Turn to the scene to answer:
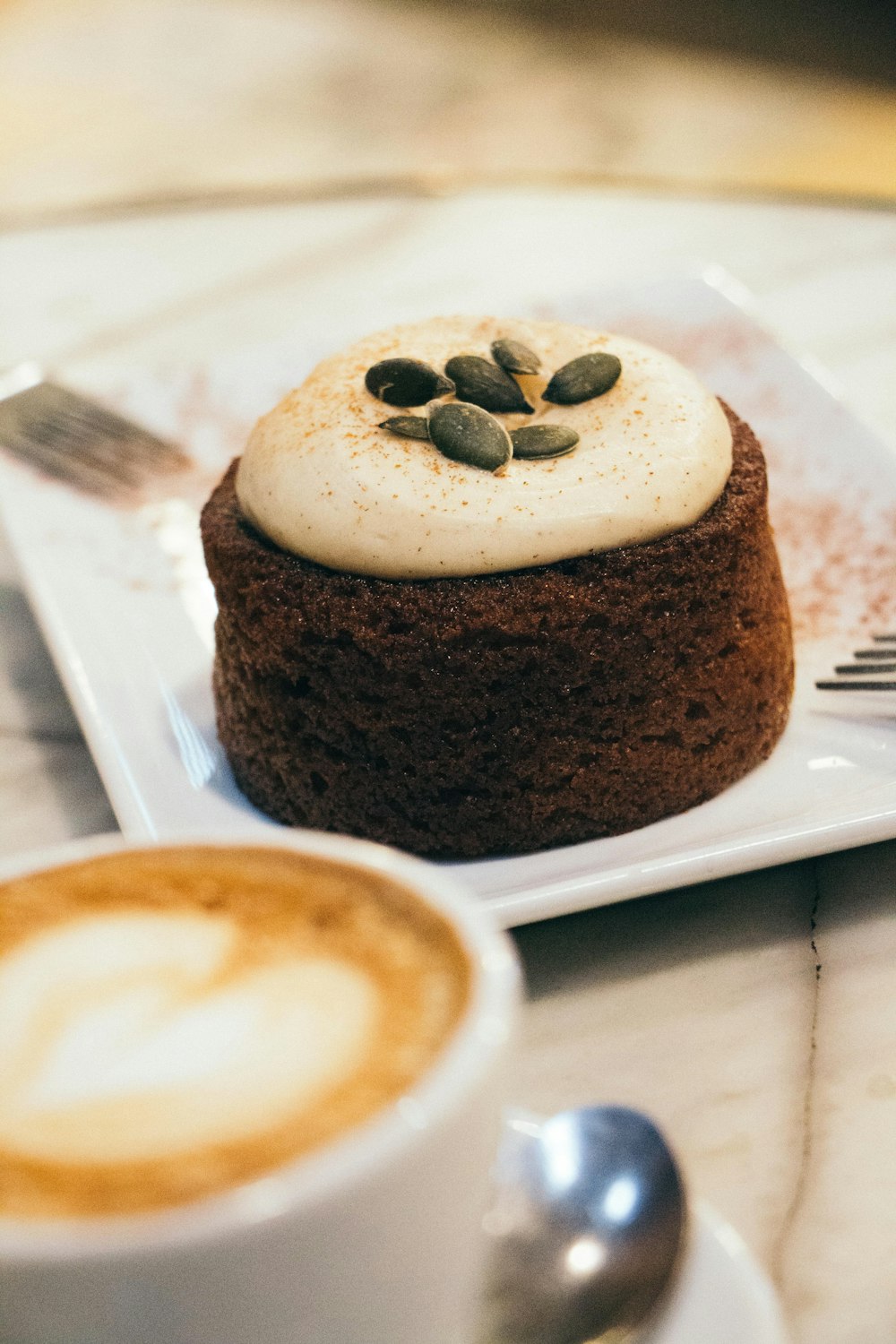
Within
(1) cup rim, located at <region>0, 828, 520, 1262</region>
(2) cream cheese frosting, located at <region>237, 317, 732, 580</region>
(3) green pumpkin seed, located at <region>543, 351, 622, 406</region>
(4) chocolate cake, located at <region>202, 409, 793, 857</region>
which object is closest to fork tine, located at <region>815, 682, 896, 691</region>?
(4) chocolate cake, located at <region>202, 409, 793, 857</region>

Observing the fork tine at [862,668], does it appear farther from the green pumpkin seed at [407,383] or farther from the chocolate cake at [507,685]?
the green pumpkin seed at [407,383]

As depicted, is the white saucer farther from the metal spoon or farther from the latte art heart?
the latte art heart

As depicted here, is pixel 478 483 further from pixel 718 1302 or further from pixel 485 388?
pixel 718 1302

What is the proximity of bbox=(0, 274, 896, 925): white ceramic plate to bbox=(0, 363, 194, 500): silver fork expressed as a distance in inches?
1.5

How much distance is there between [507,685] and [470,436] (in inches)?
9.9

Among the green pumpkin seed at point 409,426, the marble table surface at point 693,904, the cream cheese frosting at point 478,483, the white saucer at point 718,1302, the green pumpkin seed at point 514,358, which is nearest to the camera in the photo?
the white saucer at point 718,1302

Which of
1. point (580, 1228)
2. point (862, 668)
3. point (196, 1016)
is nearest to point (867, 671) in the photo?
point (862, 668)

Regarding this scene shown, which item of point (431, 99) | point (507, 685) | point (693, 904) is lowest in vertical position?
point (431, 99)

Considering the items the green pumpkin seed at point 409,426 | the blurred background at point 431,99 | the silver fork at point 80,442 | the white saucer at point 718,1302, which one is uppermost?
the green pumpkin seed at point 409,426

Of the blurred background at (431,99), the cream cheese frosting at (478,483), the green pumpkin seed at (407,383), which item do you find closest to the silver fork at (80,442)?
the cream cheese frosting at (478,483)

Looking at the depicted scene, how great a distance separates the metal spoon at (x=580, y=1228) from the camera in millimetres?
850

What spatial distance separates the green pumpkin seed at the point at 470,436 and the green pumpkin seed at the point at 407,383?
79 mm

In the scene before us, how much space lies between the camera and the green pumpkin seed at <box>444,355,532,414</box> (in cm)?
156

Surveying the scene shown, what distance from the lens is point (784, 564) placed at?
2012mm
